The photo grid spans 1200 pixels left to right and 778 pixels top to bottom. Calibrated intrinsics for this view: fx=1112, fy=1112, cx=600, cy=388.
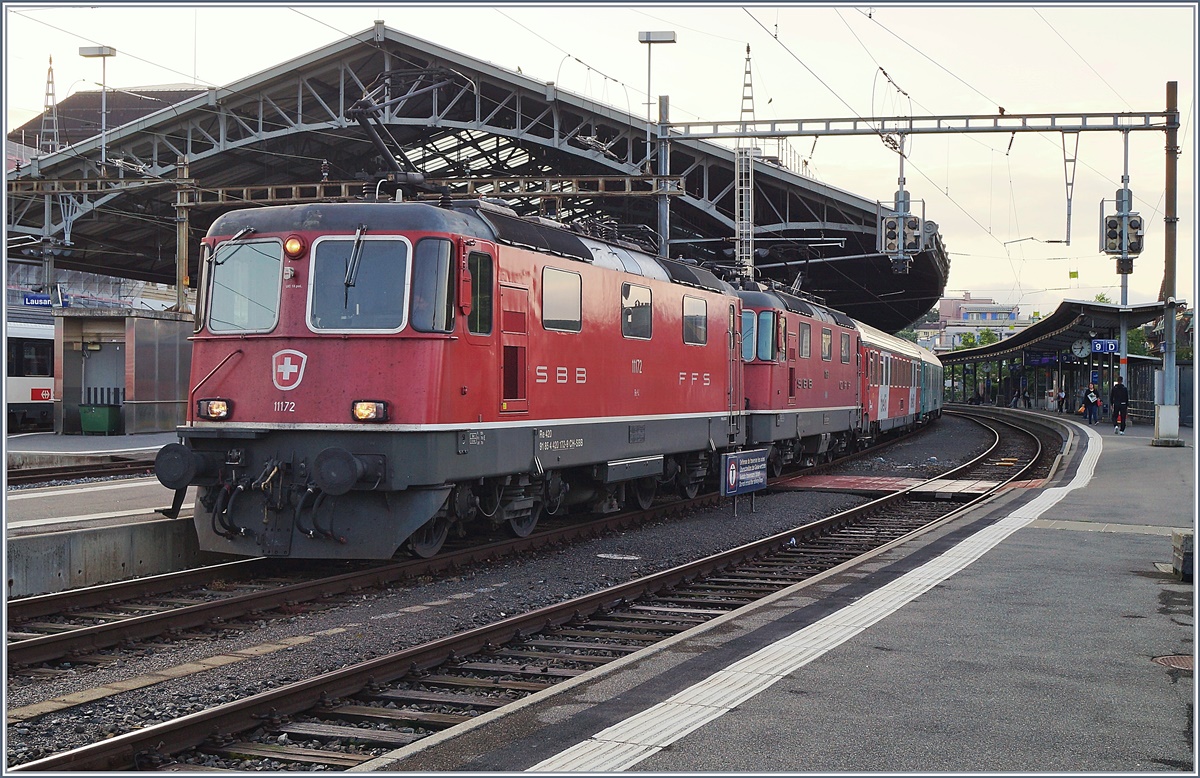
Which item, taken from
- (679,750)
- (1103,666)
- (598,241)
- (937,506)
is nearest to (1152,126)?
(937,506)

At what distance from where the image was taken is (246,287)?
11164 mm

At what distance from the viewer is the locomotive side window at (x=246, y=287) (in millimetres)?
11016

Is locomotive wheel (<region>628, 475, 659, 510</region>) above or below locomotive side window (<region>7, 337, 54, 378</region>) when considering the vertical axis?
below

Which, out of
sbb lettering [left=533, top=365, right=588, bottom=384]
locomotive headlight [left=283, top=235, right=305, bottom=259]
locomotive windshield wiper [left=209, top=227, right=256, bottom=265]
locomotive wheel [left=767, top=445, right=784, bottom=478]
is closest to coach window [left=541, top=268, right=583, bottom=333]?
sbb lettering [left=533, top=365, right=588, bottom=384]

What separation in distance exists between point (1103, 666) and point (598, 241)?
8958 mm

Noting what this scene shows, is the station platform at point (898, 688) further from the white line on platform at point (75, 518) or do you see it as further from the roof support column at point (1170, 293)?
the roof support column at point (1170, 293)

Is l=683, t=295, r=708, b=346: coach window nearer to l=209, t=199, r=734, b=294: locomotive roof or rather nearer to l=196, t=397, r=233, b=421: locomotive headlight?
l=209, t=199, r=734, b=294: locomotive roof

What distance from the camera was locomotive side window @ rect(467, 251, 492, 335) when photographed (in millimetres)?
11125

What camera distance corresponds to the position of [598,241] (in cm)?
1472

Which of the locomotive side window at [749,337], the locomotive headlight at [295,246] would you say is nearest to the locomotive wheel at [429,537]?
the locomotive headlight at [295,246]

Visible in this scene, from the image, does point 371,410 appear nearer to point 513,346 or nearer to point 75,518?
point 513,346

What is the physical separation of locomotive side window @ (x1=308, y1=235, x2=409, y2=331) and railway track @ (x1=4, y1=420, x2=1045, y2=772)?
3.40 meters

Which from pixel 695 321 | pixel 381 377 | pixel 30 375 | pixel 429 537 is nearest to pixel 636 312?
pixel 695 321

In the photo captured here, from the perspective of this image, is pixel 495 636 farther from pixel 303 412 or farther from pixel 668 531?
pixel 668 531
